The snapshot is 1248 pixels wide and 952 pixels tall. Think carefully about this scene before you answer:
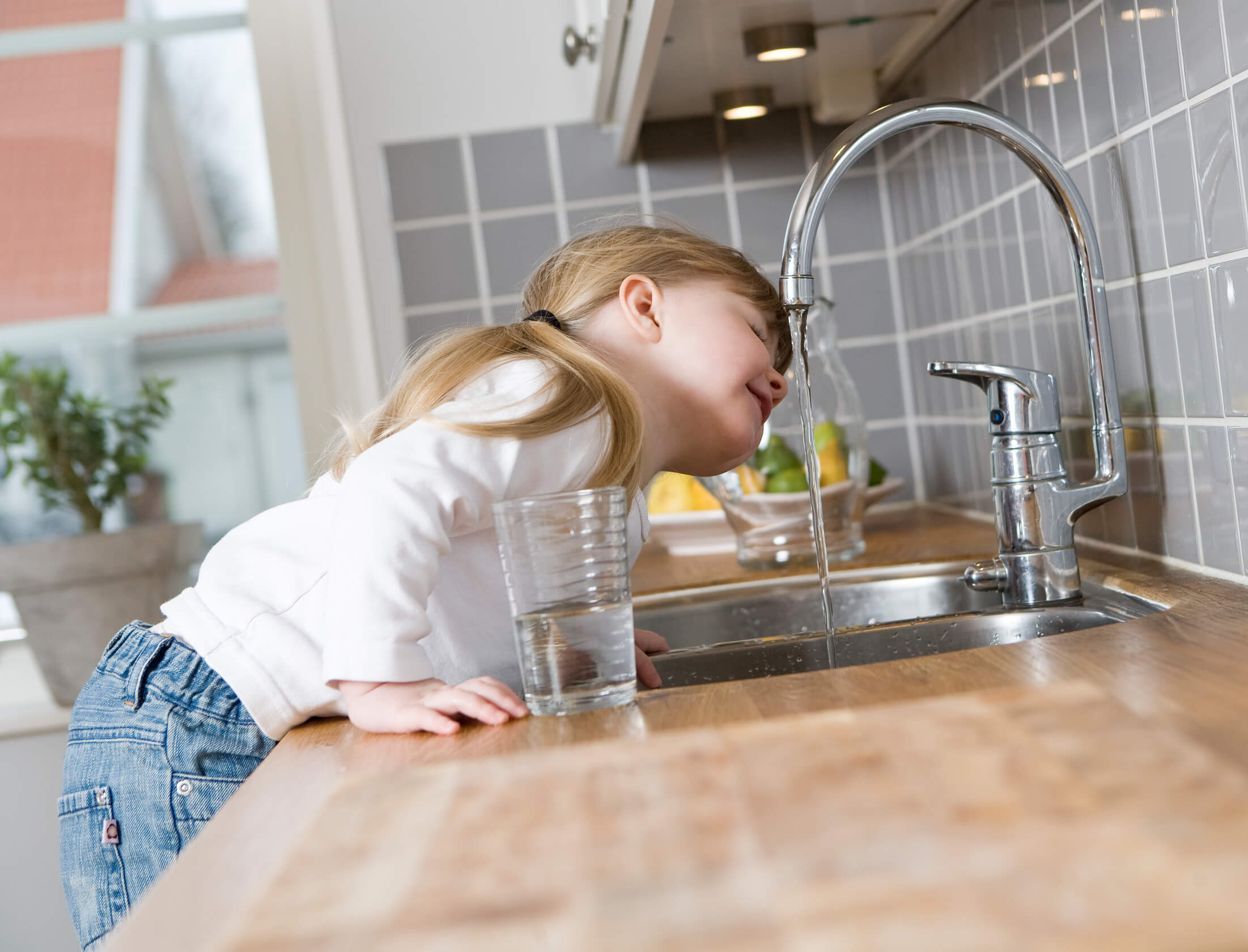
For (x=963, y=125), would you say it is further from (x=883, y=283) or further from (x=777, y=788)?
(x=883, y=283)

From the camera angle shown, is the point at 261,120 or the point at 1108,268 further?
the point at 261,120

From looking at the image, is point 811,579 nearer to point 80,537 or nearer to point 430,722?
point 430,722

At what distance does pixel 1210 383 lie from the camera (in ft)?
2.65

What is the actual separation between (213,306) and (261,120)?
0.99ft

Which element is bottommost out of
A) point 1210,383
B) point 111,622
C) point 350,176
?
point 111,622

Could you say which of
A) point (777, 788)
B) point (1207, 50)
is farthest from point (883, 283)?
point (777, 788)

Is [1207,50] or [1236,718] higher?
[1207,50]

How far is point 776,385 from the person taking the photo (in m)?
0.99

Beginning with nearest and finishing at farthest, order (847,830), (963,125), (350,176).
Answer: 1. (847,830)
2. (963,125)
3. (350,176)

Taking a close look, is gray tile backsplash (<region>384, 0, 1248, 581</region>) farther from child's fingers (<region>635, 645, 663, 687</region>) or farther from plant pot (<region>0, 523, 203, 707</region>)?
plant pot (<region>0, 523, 203, 707</region>)

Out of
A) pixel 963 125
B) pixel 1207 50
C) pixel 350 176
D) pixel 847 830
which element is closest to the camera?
pixel 847 830

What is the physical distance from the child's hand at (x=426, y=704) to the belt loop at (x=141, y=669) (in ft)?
0.81

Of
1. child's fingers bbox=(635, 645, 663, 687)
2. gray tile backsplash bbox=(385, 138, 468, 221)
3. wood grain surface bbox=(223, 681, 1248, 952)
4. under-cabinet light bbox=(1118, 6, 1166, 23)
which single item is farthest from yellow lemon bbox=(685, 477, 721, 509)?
wood grain surface bbox=(223, 681, 1248, 952)

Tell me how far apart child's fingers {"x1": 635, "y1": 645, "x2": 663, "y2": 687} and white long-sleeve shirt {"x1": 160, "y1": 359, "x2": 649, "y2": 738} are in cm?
9
